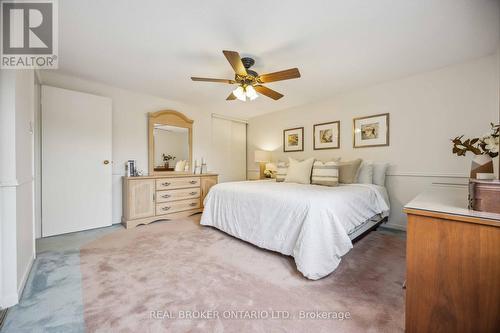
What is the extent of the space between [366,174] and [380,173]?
229 millimetres

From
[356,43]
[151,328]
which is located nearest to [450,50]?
[356,43]

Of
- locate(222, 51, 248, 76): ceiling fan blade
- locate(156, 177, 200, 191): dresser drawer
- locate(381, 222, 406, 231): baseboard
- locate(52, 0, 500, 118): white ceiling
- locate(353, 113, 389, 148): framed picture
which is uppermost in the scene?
locate(52, 0, 500, 118): white ceiling

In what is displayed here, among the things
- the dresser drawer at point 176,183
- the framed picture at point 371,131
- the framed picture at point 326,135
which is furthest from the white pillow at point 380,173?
the dresser drawer at point 176,183

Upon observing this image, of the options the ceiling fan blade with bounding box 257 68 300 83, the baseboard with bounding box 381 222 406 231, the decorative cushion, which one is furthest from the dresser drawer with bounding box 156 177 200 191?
the baseboard with bounding box 381 222 406 231

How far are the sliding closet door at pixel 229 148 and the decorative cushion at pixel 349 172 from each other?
2.83 metres

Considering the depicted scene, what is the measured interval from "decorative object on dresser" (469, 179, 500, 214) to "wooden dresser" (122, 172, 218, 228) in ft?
11.8

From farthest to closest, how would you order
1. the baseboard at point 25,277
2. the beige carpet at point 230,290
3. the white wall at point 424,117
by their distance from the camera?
the white wall at point 424,117 < the baseboard at point 25,277 < the beige carpet at point 230,290

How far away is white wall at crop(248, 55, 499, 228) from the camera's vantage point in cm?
246

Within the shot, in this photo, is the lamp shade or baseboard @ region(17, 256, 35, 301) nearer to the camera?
baseboard @ region(17, 256, 35, 301)

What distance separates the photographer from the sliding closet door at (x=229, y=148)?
4871 mm

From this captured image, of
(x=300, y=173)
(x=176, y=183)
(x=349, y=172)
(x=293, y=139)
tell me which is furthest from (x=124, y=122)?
(x=349, y=172)

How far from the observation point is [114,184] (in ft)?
11.1

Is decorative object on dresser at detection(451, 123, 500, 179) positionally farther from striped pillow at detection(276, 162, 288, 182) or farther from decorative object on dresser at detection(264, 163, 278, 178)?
decorative object on dresser at detection(264, 163, 278, 178)

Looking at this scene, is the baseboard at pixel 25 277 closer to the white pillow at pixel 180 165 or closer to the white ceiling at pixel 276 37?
the white ceiling at pixel 276 37
